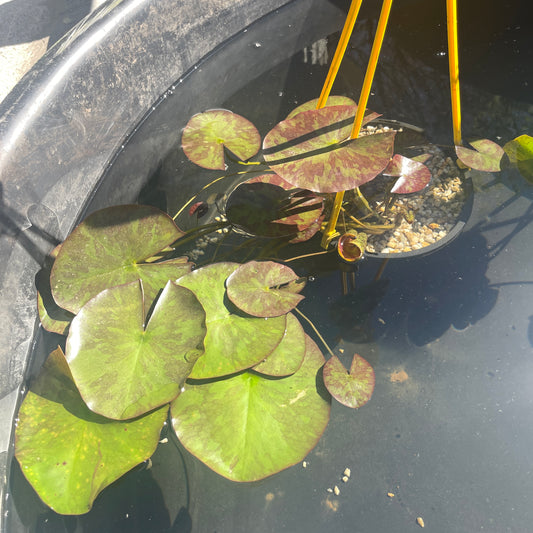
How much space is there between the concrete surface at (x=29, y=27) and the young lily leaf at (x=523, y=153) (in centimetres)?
155

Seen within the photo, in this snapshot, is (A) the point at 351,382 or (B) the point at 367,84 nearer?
(B) the point at 367,84

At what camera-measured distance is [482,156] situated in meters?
1.17

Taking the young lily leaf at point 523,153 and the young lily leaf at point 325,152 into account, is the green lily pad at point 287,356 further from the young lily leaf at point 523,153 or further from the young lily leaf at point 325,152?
the young lily leaf at point 523,153

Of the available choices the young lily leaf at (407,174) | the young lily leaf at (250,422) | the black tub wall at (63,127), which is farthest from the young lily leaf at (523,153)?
the black tub wall at (63,127)

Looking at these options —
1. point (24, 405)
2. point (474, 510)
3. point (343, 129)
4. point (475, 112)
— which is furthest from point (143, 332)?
point (475, 112)

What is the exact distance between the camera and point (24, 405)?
85cm

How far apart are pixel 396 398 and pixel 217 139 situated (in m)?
0.76

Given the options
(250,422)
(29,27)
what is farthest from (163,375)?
(29,27)

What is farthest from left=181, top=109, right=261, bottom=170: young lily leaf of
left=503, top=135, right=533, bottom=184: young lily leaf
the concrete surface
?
the concrete surface

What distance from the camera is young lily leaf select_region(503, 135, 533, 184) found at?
1.07 m

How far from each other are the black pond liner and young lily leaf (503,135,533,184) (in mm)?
134

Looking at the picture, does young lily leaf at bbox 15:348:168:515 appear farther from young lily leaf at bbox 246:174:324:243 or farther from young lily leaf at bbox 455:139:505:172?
young lily leaf at bbox 455:139:505:172

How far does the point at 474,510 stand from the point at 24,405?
919 millimetres

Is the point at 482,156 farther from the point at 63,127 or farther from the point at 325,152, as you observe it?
the point at 63,127
